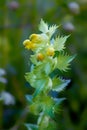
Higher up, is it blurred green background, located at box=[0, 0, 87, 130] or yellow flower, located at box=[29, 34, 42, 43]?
blurred green background, located at box=[0, 0, 87, 130]

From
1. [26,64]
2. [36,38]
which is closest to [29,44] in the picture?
[36,38]

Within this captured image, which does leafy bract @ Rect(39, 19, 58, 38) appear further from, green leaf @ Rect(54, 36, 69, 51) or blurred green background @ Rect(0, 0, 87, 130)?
blurred green background @ Rect(0, 0, 87, 130)

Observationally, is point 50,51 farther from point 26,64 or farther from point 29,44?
point 26,64

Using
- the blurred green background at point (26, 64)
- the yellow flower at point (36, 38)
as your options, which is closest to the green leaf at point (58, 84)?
the yellow flower at point (36, 38)

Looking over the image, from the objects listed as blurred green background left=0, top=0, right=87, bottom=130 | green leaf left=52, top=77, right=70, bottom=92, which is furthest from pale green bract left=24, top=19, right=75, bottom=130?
blurred green background left=0, top=0, right=87, bottom=130

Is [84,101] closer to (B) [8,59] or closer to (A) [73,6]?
(B) [8,59]

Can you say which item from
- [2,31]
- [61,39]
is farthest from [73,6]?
[61,39]

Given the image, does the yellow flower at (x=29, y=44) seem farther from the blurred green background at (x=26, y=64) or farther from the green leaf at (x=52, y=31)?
the blurred green background at (x=26, y=64)
